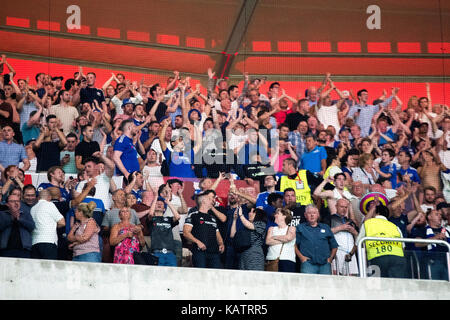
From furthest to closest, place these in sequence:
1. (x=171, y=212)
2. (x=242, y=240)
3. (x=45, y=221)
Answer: (x=171, y=212) → (x=242, y=240) → (x=45, y=221)

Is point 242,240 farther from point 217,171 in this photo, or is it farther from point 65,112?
point 65,112

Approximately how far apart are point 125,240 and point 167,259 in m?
0.50

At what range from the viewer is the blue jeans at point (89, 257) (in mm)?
6949

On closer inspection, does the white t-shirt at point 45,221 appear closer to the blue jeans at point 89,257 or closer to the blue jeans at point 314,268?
the blue jeans at point 89,257

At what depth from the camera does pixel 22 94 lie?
9609 millimetres

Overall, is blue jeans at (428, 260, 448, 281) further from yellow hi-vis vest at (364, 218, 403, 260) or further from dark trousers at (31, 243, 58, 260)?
dark trousers at (31, 243, 58, 260)

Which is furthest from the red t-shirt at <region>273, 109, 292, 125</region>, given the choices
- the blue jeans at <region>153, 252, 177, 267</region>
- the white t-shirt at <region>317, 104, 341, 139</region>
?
the blue jeans at <region>153, 252, 177, 267</region>

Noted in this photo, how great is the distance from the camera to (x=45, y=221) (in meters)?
7.19

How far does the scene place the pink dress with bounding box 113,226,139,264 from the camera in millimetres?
7059

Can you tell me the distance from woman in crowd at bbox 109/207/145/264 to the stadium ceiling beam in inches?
178

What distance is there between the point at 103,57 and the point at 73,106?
164cm

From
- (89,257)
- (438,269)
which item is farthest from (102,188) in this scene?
(438,269)
